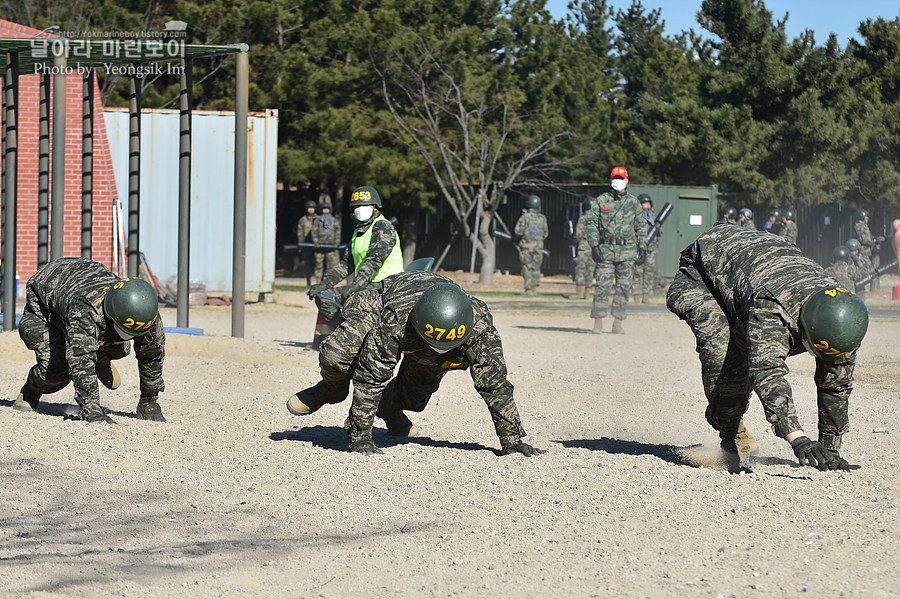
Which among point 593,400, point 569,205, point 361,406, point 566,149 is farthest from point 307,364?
point 566,149

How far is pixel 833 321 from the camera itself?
6.38 m

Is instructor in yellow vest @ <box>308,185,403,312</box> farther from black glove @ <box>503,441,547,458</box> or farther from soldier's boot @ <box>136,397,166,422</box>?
black glove @ <box>503,441,547,458</box>

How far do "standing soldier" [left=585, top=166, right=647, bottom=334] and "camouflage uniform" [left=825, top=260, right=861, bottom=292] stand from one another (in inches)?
175

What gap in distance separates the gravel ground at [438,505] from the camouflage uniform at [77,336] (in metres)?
0.30

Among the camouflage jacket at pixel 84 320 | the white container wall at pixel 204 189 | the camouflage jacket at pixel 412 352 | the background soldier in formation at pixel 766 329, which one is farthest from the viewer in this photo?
the white container wall at pixel 204 189

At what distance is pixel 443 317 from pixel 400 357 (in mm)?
735

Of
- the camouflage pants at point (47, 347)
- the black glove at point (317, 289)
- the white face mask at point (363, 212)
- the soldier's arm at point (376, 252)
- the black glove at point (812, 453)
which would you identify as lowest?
the black glove at point (812, 453)

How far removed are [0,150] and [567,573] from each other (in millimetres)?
15971

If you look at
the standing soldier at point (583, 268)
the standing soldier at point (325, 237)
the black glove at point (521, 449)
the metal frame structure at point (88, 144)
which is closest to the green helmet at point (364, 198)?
the metal frame structure at point (88, 144)

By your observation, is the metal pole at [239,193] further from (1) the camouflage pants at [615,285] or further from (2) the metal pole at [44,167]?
(1) the camouflage pants at [615,285]

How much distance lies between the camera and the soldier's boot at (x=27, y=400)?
383 inches

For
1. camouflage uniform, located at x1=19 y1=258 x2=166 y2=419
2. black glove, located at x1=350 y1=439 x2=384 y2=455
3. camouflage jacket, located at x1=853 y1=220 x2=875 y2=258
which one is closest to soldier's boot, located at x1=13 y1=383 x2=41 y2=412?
camouflage uniform, located at x1=19 y1=258 x2=166 y2=419

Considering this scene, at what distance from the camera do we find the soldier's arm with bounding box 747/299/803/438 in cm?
661

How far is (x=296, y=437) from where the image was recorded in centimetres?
892
